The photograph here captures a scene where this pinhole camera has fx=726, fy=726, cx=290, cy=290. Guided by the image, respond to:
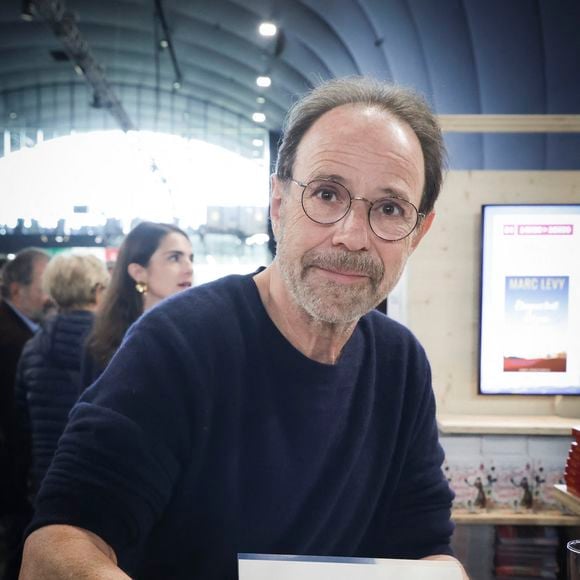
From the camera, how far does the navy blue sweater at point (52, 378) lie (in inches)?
117

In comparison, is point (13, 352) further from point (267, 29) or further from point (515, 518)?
point (267, 29)

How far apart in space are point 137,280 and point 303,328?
73.2 inches

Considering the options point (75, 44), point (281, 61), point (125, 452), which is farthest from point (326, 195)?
point (281, 61)

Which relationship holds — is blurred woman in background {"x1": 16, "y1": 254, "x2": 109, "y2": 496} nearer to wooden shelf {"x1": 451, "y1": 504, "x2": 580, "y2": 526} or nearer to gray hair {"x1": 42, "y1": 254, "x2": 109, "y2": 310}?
gray hair {"x1": 42, "y1": 254, "x2": 109, "y2": 310}

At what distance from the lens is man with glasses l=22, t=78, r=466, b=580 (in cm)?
110

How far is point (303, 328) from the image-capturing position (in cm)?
135

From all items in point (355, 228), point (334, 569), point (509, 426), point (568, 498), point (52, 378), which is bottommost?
point (568, 498)

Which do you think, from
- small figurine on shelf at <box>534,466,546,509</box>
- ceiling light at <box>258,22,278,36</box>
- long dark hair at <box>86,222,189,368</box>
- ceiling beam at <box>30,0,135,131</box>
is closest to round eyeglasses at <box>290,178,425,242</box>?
long dark hair at <box>86,222,189,368</box>

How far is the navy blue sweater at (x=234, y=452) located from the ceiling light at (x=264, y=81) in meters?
17.3

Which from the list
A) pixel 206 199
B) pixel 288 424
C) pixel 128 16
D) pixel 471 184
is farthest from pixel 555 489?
pixel 206 199

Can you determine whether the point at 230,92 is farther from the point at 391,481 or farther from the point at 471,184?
the point at 391,481

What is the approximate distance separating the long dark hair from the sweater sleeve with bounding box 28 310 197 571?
5.21 feet

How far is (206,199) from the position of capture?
64.3 ft

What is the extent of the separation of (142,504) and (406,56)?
8824 mm
